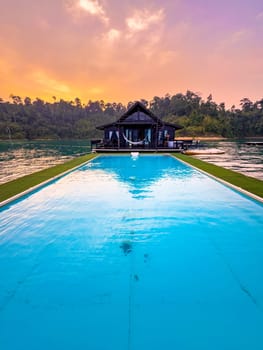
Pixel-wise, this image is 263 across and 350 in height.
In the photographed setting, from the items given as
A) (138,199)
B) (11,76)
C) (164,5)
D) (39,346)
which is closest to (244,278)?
(39,346)

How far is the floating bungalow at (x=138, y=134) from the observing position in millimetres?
22578

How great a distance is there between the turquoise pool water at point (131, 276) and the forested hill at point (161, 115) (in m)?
73.1

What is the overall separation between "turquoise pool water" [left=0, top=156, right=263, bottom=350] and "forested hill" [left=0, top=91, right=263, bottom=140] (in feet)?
240

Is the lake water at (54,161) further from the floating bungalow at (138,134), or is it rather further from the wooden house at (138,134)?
the wooden house at (138,134)

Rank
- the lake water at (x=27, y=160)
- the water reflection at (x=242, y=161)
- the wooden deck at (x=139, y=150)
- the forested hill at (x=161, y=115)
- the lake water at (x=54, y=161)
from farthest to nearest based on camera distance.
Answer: the forested hill at (x=161, y=115), the wooden deck at (x=139, y=150), the lake water at (x=27, y=160), the lake water at (x=54, y=161), the water reflection at (x=242, y=161)

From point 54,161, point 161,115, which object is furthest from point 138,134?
point 161,115

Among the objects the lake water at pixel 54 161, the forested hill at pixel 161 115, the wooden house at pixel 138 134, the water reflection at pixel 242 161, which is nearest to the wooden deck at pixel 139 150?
the wooden house at pixel 138 134

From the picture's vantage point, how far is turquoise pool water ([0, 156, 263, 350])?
7.29 ft

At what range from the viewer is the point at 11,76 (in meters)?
33.7

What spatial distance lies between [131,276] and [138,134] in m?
22.1

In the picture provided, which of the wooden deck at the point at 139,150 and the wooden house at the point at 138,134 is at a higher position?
the wooden house at the point at 138,134

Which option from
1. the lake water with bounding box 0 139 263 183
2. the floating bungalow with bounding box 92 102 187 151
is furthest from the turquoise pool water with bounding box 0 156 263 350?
the floating bungalow with bounding box 92 102 187 151

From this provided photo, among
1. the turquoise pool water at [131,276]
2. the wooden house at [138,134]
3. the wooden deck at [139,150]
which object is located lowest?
the turquoise pool water at [131,276]

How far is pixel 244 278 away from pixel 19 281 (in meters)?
3.17
